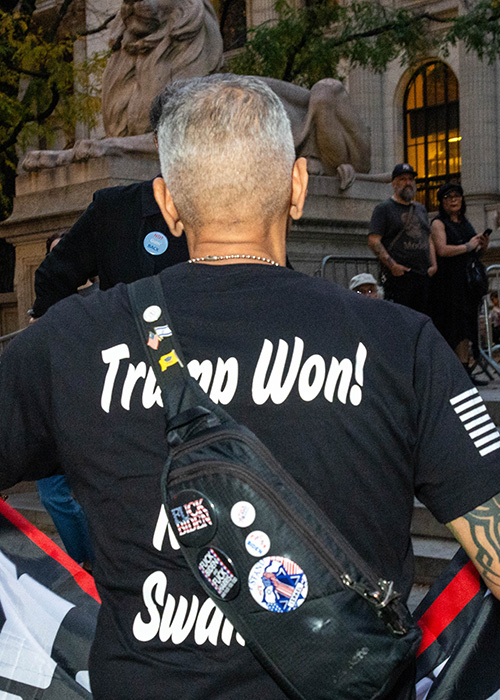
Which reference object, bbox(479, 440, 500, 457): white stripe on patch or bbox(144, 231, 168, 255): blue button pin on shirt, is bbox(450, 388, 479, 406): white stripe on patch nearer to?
bbox(479, 440, 500, 457): white stripe on patch

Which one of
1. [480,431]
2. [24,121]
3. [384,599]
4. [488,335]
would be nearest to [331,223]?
[488,335]

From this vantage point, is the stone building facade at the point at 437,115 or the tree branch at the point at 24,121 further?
the stone building facade at the point at 437,115

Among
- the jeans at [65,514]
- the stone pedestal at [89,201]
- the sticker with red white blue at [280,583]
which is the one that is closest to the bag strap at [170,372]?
the sticker with red white blue at [280,583]

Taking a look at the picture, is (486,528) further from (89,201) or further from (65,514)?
(89,201)

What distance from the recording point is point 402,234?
8016 mm

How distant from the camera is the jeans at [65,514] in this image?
5113 millimetres

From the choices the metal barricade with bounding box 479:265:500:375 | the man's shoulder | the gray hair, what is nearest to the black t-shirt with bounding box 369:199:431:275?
the metal barricade with bounding box 479:265:500:375

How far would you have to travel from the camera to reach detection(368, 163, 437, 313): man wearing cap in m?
8.00

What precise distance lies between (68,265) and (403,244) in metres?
4.63

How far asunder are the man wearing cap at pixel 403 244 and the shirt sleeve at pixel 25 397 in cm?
655

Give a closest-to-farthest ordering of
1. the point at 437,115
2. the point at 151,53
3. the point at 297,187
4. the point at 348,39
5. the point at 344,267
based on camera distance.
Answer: the point at 297,187
the point at 151,53
the point at 344,267
the point at 348,39
the point at 437,115

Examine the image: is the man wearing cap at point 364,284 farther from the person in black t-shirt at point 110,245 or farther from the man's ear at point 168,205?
the man's ear at point 168,205

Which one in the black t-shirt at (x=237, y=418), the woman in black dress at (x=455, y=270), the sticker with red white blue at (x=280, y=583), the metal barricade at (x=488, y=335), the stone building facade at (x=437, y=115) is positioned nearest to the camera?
the sticker with red white blue at (x=280, y=583)

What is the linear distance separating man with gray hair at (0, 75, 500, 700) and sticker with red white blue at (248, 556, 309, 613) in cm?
13
